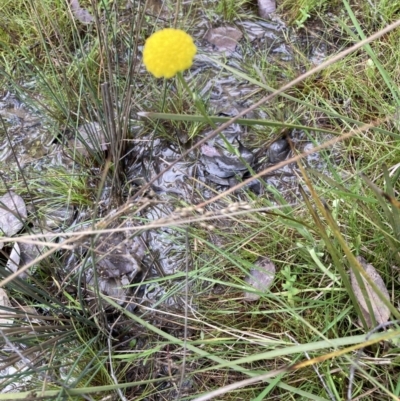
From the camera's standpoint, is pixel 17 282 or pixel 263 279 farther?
pixel 263 279

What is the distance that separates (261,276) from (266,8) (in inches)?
34.0

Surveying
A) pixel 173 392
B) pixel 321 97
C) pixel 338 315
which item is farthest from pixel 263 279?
pixel 321 97

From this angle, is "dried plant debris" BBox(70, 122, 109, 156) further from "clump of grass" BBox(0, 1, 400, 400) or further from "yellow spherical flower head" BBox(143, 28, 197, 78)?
"yellow spherical flower head" BBox(143, 28, 197, 78)

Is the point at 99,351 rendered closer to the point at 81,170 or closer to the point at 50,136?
the point at 81,170

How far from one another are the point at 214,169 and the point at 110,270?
37 cm

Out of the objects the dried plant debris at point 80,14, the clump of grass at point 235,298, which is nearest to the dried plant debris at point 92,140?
the clump of grass at point 235,298

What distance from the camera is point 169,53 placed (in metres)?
0.47

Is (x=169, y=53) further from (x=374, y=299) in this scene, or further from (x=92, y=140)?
(x=92, y=140)

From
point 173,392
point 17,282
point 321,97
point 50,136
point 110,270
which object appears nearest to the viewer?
point 17,282

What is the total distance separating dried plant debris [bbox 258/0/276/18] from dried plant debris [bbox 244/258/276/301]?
2.66 ft

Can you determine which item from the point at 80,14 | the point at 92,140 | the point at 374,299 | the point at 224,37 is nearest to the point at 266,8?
the point at 224,37

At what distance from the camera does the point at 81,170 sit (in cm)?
117

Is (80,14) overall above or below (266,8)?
above

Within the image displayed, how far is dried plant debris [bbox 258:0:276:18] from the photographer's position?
54.0 inches
